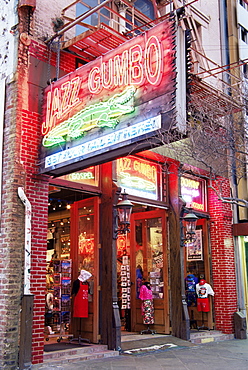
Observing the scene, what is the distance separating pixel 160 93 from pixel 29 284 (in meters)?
4.13

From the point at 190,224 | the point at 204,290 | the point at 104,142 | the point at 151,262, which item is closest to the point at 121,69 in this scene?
the point at 104,142

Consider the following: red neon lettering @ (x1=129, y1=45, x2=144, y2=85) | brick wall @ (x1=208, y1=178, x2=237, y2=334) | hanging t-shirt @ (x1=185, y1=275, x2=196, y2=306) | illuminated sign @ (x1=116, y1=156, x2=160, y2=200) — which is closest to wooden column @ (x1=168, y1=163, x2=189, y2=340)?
illuminated sign @ (x1=116, y1=156, x2=160, y2=200)

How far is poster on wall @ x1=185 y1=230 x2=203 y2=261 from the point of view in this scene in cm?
1362

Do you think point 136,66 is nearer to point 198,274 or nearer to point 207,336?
point 207,336

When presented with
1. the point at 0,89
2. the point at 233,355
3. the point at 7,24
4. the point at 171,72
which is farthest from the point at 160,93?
the point at 233,355

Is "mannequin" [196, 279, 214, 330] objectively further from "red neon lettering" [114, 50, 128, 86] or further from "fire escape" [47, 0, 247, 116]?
"red neon lettering" [114, 50, 128, 86]

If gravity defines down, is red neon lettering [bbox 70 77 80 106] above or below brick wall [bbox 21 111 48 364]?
above

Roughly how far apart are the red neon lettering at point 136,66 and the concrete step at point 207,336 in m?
7.32

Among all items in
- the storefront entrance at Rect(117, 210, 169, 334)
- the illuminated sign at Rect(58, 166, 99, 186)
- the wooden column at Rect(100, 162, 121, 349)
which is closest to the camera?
the wooden column at Rect(100, 162, 121, 349)

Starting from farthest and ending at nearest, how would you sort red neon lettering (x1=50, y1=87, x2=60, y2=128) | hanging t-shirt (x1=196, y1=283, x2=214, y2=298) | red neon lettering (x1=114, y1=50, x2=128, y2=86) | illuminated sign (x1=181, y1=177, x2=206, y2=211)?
1. illuminated sign (x1=181, y1=177, x2=206, y2=211)
2. hanging t-shirt (x1=196, y1=283, x2=214, y2=298)
3. red neon lettering (x1=50, y1=87, x2=60, y2=128)
4. red neon lettering (x1=114, y1=50, x2=128, y2=86)

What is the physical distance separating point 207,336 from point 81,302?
14.2ft

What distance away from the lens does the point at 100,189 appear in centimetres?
1016

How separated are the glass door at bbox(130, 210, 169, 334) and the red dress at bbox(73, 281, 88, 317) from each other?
2.77 meters

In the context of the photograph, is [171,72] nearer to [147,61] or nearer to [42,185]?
[147,61]
